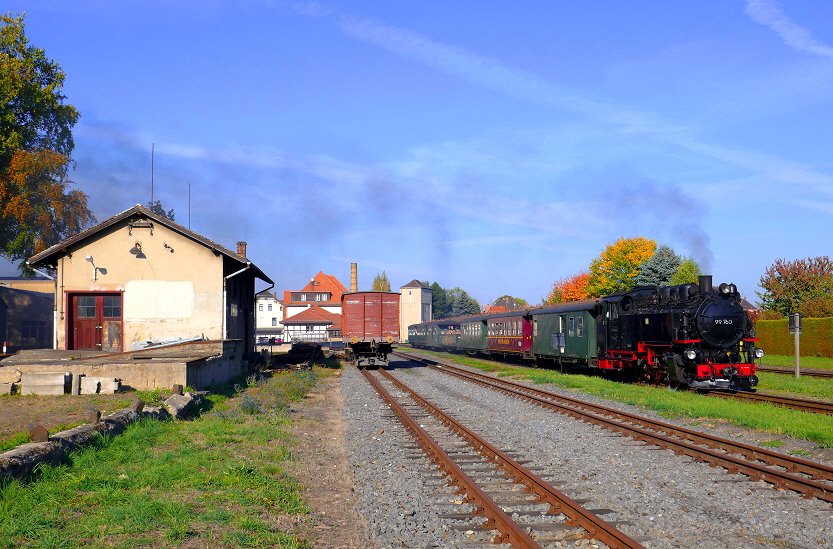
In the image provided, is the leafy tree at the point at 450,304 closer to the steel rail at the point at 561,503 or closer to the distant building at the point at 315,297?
the distant building at the point at 315,297

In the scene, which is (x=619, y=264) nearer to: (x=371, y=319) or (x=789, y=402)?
(x=371, y=319)

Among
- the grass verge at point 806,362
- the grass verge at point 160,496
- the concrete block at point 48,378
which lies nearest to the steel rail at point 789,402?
the grass verge at point 160,496

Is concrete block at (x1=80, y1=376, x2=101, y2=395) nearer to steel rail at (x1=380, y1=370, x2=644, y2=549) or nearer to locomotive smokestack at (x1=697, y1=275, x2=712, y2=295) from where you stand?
steel rail at (x1=380, y1=370, x2=644, y2=549)

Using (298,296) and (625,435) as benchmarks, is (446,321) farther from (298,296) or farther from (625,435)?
(298,296)

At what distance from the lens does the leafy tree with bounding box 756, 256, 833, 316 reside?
41531 millimetres

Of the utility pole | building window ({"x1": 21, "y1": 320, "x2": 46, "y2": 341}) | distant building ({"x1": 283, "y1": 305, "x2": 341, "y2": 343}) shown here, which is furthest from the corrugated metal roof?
distant building ({"x1": 283, "y1": 305, "x2": 341, "y2": 343})

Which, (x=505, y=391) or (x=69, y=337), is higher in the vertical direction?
(x=69, y=337)

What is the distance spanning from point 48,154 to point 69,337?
686 inches

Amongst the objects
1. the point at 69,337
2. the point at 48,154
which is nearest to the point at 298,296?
the point at 48,154

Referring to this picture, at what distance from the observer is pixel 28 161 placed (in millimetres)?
33250

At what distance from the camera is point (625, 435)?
11828 mm

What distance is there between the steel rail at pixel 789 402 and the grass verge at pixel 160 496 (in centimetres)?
1154

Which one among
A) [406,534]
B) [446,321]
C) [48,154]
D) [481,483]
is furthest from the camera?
[446,321]

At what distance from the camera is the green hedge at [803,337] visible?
3459cm
